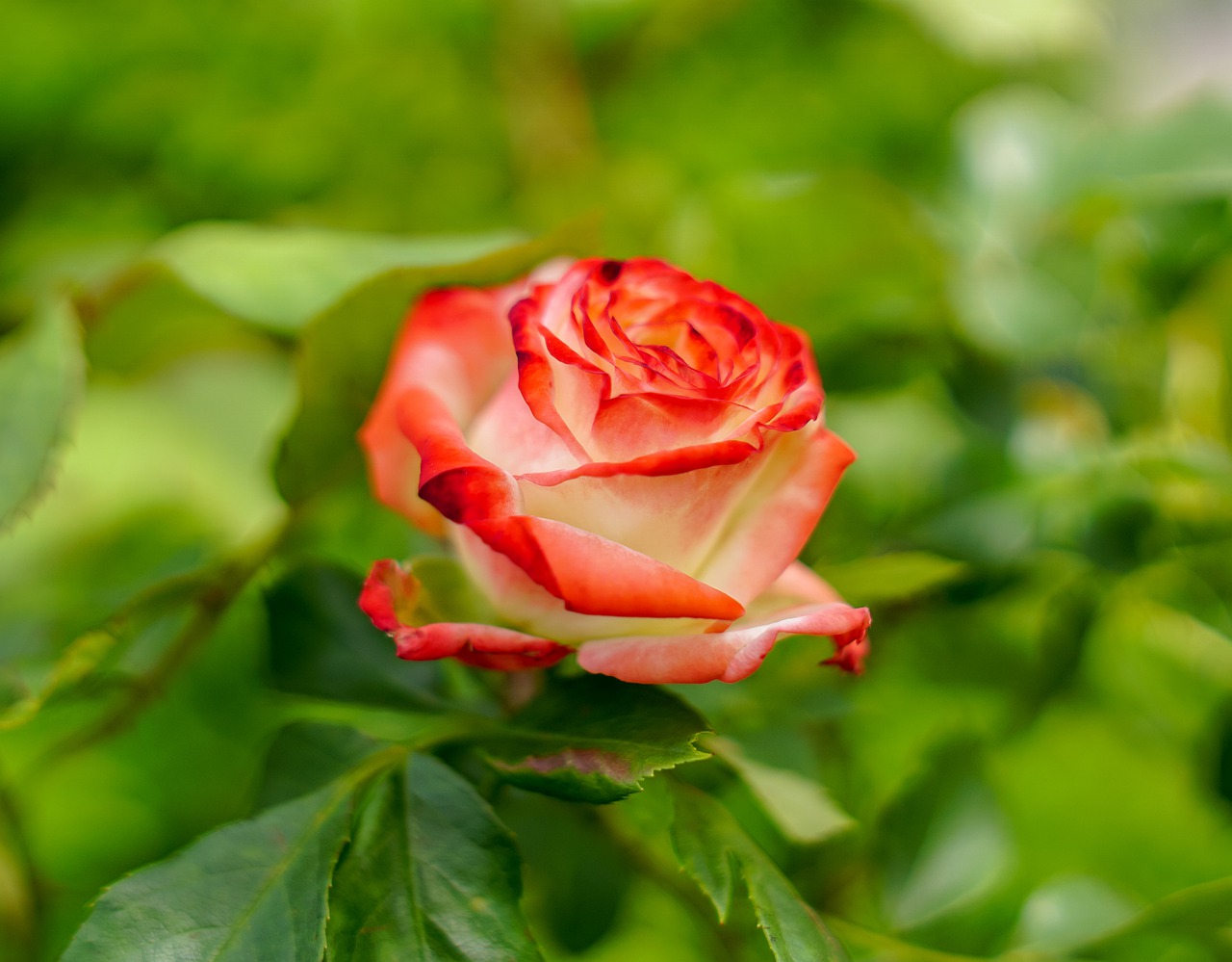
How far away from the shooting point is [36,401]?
0.32m

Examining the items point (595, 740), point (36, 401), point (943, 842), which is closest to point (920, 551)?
point (943, 842)

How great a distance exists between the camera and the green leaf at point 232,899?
0.22m

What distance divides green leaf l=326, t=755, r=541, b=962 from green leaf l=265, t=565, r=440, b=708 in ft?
0.12

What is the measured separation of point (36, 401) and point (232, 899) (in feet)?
0.59

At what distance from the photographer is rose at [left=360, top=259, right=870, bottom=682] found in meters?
0.21

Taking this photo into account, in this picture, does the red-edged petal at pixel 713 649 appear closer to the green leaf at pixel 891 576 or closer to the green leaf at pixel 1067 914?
the green leaf at pixel 891 576

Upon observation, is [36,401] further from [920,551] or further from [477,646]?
[920,551]

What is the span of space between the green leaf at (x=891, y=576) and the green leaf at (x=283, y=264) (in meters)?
0.15

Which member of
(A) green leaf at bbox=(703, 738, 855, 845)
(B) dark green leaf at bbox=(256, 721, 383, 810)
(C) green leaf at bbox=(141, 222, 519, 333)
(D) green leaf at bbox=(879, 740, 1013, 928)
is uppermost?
(C) green leaf at bbox=(141, 222, 519, 333)

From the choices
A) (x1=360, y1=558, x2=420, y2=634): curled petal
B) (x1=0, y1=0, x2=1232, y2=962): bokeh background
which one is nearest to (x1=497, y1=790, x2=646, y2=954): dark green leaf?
(x1=0, y1=0, x2=1232, y2=962): bokeh background

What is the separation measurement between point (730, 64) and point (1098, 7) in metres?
0.46

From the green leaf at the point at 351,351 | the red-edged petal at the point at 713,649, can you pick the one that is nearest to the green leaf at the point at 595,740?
the red-edged petal at the point at 713,649

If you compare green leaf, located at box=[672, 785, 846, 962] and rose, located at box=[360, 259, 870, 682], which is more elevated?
rose, located at box=[360, 259, 870, 682]

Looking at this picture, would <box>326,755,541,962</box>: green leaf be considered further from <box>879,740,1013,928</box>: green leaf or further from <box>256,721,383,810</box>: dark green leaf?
<box>879,740,1013,928</box>: green leaf
